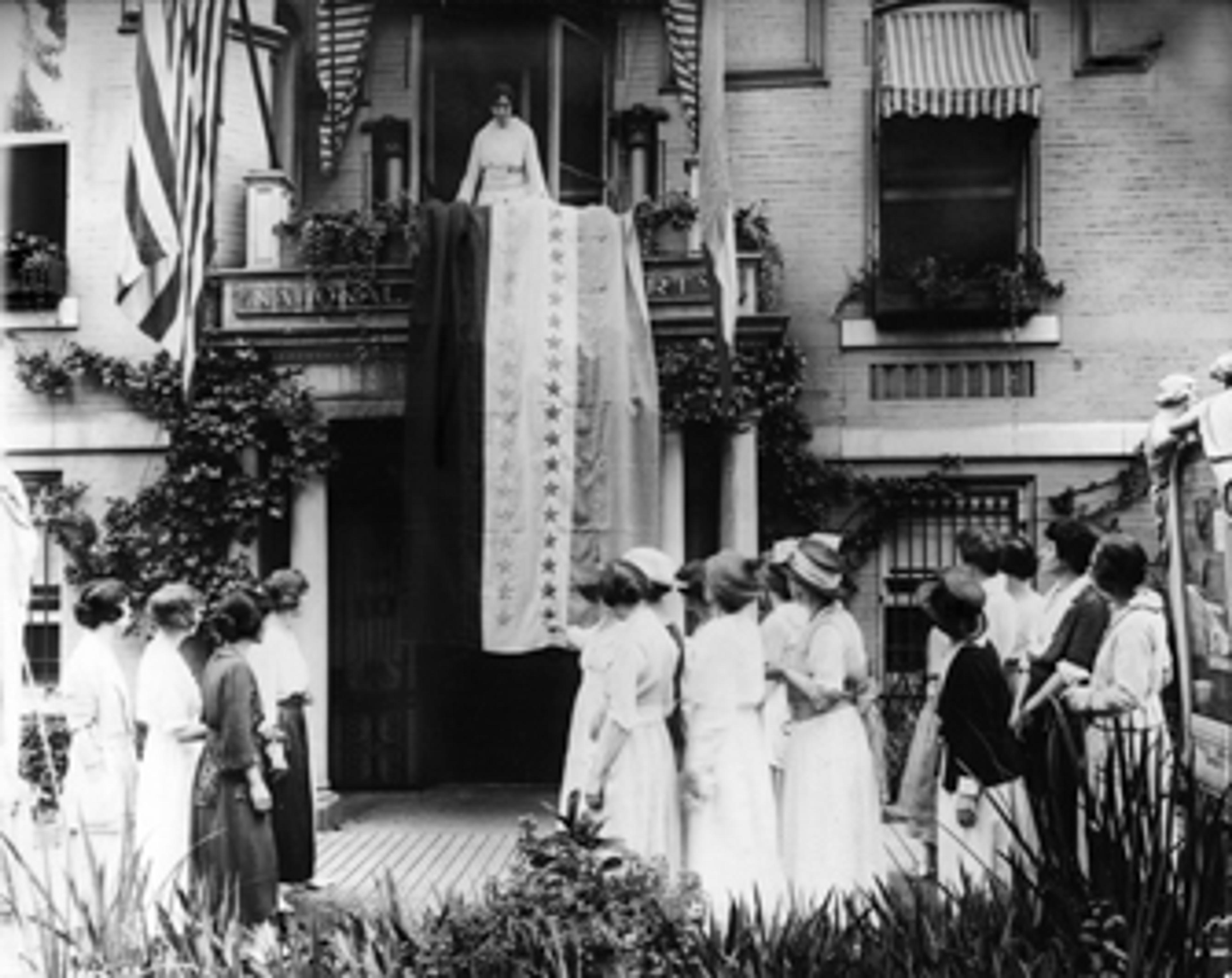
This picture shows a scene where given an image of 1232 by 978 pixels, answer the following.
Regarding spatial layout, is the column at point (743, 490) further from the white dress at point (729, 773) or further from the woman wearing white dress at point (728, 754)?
the white dress at point (729, 773)

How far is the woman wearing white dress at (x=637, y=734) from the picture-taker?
5.37 metres

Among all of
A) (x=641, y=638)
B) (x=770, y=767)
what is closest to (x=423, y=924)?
(x=641, y=638)

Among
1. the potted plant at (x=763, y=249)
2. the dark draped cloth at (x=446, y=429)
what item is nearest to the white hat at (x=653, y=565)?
the dark draped cloth at (x=446, y=429)

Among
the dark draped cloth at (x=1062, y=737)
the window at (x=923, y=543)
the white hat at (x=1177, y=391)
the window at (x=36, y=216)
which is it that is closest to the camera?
the dark draped cloth at (x=1062, y=737)

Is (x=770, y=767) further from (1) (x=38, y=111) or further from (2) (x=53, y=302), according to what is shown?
(1) (x=38, y=111)

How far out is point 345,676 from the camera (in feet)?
28.5

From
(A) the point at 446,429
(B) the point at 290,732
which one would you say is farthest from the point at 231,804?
(A) the point at 446,429

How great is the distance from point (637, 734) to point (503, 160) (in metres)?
3.18

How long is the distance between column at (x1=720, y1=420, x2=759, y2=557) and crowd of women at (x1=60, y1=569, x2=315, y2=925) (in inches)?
90.7

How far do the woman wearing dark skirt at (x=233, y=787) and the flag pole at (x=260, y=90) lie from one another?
246 cm

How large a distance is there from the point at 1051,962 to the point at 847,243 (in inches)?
144

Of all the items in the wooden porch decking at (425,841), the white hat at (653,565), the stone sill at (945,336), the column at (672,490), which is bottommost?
the wooden porch decking at (425,841)

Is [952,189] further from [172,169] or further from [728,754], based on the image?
[172,169]

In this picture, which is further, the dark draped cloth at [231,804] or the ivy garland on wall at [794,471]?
the ivy garland on wall at [794,471]
